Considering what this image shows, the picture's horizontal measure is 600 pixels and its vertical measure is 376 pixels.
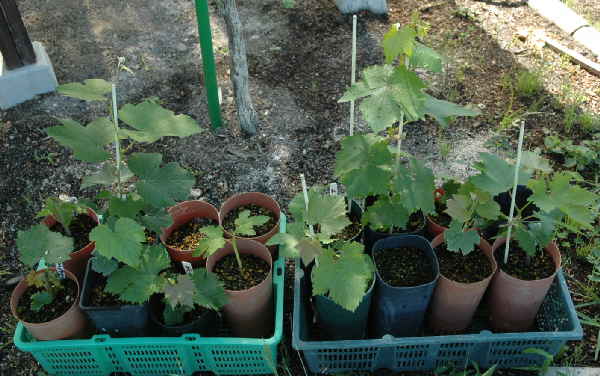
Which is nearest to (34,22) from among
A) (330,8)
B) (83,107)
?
(83,107)

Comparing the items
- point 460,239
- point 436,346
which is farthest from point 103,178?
point 436,346

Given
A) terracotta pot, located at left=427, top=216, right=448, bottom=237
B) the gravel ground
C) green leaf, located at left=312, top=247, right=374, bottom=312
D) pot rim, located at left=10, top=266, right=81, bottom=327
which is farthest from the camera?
the gravel ground

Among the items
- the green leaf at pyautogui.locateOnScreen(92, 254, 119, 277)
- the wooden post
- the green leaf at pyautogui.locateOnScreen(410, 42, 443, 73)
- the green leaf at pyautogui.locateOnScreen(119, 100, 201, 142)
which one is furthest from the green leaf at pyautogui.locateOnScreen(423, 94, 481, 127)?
the wooden post

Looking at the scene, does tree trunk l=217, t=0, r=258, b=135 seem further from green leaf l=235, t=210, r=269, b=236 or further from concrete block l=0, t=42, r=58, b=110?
concrete block l=0, t=42, r=58, b=110

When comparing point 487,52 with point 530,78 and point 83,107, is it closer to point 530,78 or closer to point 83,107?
point 530,78

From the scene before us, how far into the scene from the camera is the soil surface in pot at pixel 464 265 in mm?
1953

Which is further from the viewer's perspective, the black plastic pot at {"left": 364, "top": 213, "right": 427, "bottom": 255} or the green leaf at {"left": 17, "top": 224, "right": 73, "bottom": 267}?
the black plastic pot at {"left": 364, "top": 213, "right": 427, "bottom": 255}

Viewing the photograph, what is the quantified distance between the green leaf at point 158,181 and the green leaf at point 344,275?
54 centimetres

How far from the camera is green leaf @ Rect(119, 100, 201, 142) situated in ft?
5.54

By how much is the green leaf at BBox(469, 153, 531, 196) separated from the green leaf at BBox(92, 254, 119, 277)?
1273mm

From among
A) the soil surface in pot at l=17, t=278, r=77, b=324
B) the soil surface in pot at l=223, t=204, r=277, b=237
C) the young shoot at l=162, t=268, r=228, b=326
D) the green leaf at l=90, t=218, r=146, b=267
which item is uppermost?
the green leaf at l=90, t=218, r=146, b=267

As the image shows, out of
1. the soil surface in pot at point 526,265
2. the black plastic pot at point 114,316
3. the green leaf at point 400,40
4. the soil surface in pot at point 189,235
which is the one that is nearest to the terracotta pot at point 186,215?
the soil surface in pot at point 189,235

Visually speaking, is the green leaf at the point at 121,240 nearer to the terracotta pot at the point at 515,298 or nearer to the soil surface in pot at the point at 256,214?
the soil surface in pot at the point at 256,214

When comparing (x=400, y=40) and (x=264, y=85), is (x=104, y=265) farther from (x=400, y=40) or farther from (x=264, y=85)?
(x=264, y=85)
